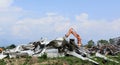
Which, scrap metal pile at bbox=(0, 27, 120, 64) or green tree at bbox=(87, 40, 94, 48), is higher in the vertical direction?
green tree at bbox=(87, 40, 94, 48)

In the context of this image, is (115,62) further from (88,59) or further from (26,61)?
(26,61)

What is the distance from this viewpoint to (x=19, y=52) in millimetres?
19922

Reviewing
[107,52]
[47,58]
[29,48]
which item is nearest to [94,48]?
[107,52]

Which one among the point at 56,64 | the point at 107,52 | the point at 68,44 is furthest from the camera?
the point at 107,52

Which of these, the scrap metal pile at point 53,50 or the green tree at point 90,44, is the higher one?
the green tree at point 90,44

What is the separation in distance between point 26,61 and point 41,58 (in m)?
1.15

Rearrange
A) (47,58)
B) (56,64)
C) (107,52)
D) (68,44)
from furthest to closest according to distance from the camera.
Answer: (107,52) < (68,44) < (47,58) < (56,64)

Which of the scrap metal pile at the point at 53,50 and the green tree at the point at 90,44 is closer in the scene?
the scrap metal pile at the point at 53,50

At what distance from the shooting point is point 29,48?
21484 mm

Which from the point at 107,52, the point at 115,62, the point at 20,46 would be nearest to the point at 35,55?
the point at 20,46

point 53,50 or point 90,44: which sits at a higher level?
point 90,44

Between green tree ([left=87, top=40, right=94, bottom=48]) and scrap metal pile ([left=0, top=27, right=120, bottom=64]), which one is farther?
green tree ([left=87, top=40, right=94, bottom=48])

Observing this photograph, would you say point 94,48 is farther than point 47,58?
Yes

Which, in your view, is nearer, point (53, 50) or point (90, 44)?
point (53, 50)
